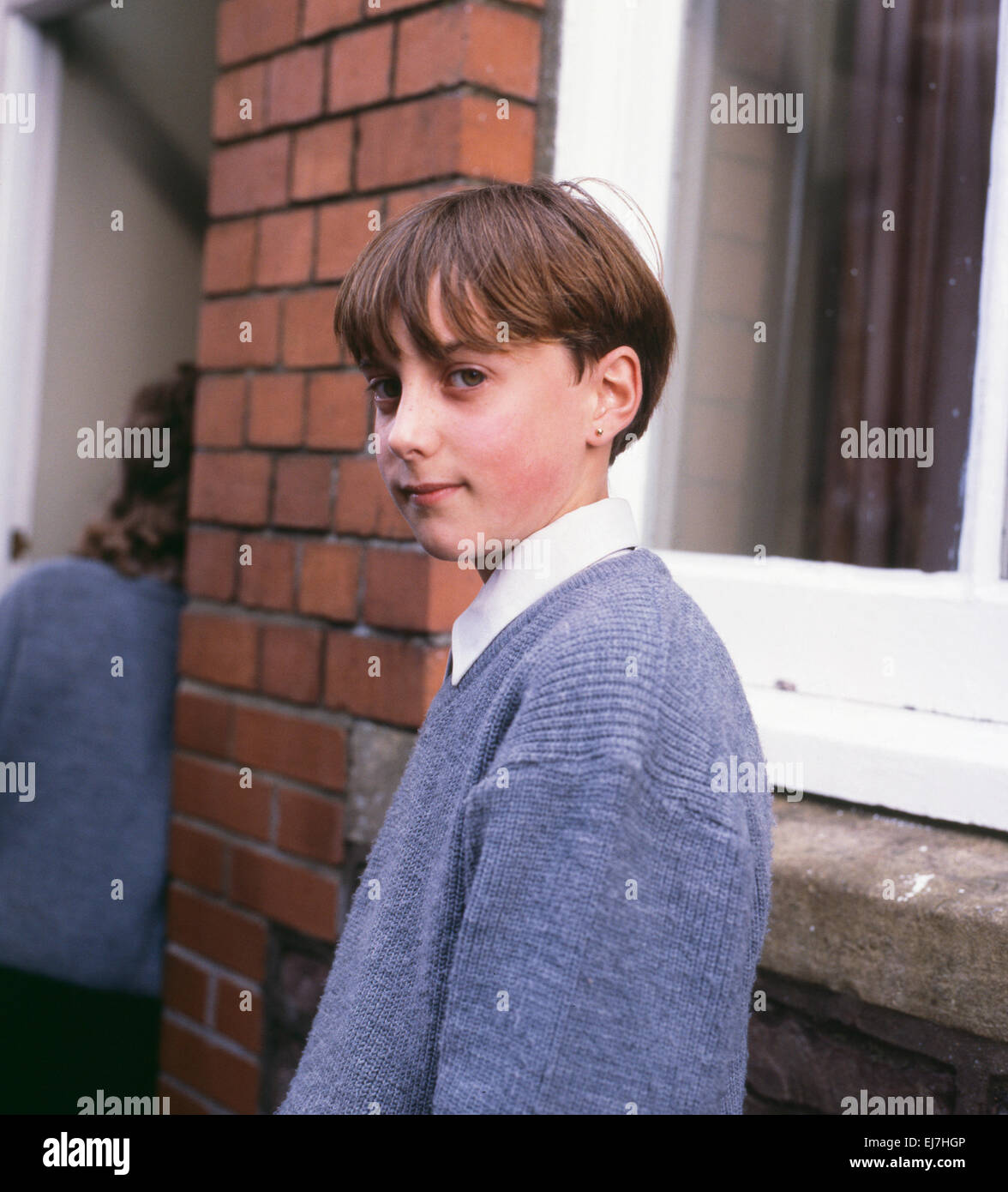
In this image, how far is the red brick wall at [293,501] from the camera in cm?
170

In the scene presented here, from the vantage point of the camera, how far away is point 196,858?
2.09 metres

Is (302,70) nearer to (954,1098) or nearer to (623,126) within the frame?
(623,126)

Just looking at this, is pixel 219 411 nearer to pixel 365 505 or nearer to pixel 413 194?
pixel 365 505

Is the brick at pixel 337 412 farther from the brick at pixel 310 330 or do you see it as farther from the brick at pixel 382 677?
the brick at pixel 382 677

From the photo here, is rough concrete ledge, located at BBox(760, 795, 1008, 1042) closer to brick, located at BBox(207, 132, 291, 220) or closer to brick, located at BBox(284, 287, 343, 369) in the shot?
brick, located at BBox(284, 287, 343, 369)

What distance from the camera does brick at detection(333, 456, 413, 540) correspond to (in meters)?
1.74

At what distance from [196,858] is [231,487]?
2.21 ft

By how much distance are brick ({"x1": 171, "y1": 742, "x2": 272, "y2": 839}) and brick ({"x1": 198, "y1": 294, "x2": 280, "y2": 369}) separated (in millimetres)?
686

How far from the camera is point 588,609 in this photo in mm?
862

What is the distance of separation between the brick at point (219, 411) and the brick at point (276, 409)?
0.04 metres

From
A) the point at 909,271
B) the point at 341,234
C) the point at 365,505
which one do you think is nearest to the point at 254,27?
the point at 341,234

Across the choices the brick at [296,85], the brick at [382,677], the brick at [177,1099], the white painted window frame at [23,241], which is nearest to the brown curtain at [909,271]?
the brick at [382,677]

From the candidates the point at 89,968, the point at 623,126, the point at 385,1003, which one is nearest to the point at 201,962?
the point at 89,968

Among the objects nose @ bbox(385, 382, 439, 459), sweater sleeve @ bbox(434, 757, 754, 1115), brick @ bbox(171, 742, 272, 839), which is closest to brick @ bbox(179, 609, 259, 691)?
brick @ bbox(171, 742, 272, 839)
